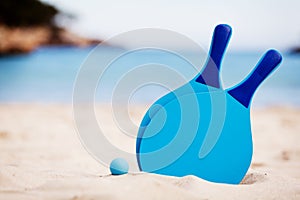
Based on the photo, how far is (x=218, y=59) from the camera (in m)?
2.15

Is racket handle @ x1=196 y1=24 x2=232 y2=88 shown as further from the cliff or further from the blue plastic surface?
the cliff

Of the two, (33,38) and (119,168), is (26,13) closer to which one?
(33,38)

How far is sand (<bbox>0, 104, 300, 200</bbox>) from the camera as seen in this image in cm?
181

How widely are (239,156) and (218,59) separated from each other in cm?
51

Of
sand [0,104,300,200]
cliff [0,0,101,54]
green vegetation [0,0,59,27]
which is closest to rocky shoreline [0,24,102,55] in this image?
cliff [0,0,101,54]

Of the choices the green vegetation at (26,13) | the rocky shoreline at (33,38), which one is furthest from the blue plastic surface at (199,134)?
the green vegetation at (26,13)

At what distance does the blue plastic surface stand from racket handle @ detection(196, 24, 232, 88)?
0.14 ft

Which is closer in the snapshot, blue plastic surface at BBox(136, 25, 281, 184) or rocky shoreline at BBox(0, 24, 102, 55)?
blue plastic surface at BBox(136, 25, 281, 184)

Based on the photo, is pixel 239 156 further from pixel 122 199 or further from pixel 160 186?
pixel 122 199

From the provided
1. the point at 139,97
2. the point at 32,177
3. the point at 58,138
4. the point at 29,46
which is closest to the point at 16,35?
the point at 29,46

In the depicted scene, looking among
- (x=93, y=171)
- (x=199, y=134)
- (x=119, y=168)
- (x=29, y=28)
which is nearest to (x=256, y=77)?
(x=199, y=134)

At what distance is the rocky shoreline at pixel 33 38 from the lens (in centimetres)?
2722

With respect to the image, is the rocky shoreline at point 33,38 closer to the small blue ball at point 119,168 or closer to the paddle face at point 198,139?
the small blue ball at point 119,168

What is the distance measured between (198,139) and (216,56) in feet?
1.50
